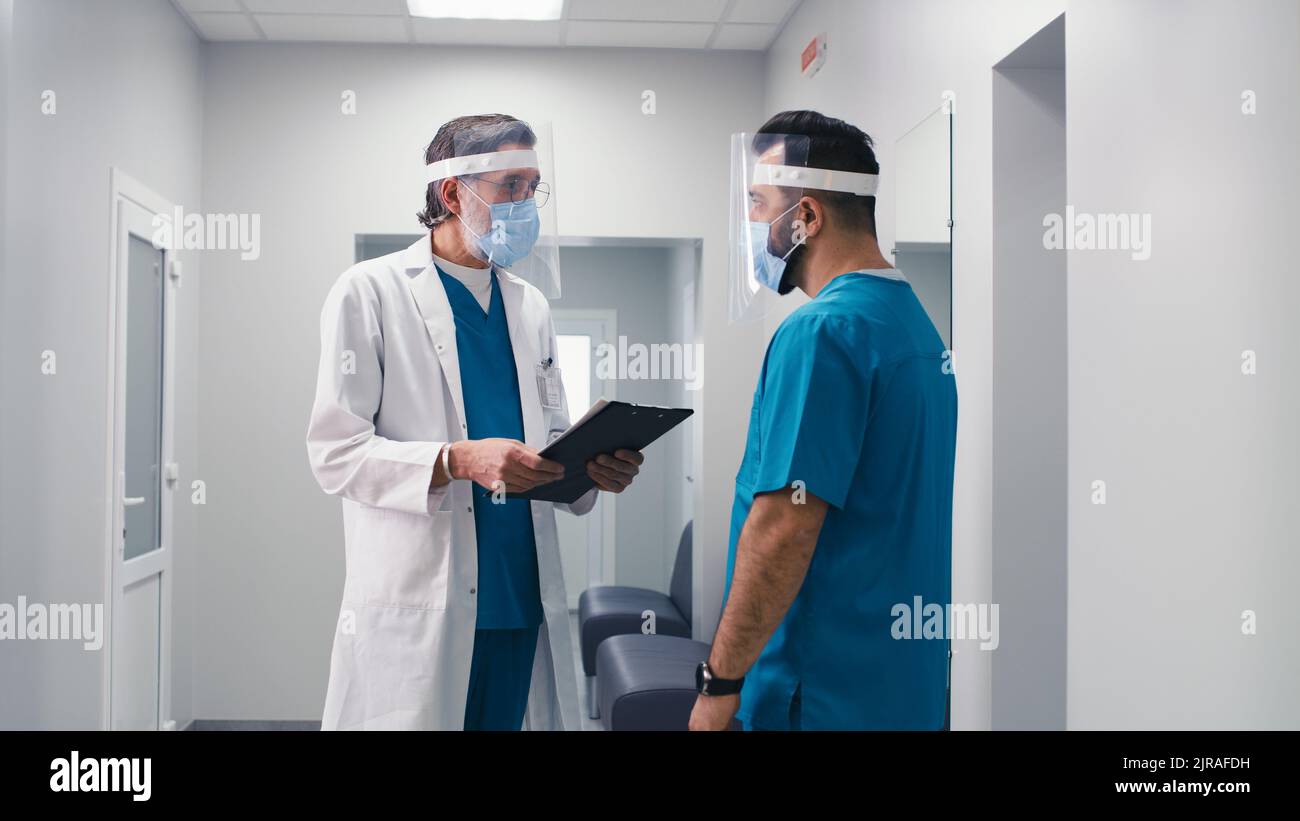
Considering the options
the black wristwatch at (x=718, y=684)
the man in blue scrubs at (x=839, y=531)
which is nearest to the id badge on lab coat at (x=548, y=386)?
the man in blue scrubs at (x=839, y=531)

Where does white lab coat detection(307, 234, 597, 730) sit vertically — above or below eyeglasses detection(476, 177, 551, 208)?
below

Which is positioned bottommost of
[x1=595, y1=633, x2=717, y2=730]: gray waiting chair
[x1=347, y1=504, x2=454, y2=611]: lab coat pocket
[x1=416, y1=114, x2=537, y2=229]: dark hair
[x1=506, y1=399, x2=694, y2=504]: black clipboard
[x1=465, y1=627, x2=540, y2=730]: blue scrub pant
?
[x1=595, y1=633, x2=717, y2=730]: gray waiting chair

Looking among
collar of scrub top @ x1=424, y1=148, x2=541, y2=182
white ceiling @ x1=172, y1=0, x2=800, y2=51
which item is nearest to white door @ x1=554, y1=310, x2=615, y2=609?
white ceiling @ x1=172, y1=0, x2=800, y2=51

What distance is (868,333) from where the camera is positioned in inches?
52.6

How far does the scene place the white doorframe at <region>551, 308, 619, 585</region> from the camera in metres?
6.39

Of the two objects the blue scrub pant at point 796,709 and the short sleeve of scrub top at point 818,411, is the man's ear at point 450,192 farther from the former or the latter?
the blue scrub pant at point 796,709

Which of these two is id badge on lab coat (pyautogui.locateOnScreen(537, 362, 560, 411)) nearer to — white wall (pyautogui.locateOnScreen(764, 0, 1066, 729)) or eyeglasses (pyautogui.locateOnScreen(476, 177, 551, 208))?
eyeglasses (pyautogui.locateOnScreen(476, 177, 551, 208))

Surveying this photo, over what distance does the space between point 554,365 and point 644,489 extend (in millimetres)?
4586

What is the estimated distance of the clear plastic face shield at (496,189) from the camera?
181 cm

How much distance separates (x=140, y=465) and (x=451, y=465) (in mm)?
2440

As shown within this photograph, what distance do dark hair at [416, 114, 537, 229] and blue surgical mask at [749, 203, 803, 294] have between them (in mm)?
505

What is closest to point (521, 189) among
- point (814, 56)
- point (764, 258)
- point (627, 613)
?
point (764, 258)
